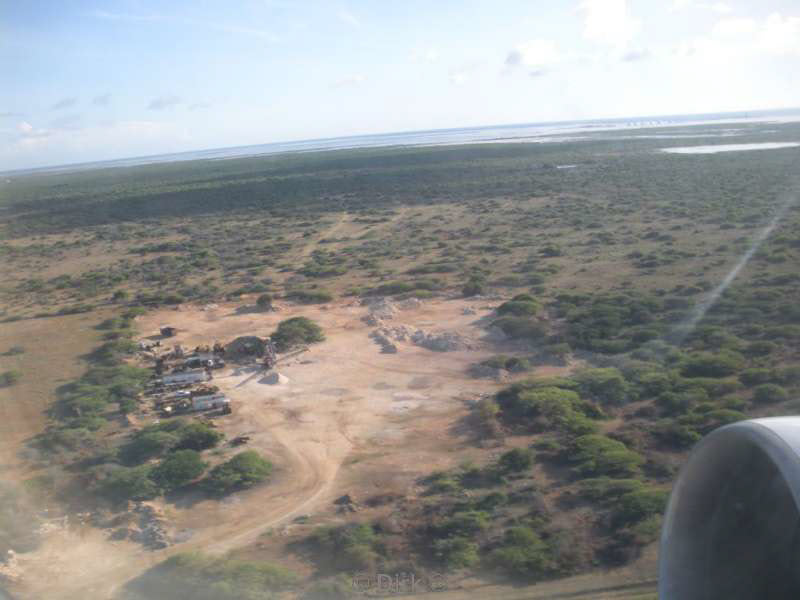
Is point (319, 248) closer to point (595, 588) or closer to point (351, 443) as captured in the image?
point (351, 443)

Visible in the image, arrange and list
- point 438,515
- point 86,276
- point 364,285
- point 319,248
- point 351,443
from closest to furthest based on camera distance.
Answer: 1. point 438,515
2. point 351,443
3. point 364,285
4. point 86,276
5. point 319,248

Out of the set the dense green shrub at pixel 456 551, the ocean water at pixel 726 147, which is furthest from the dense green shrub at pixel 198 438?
the ocean water at pixel 726 147

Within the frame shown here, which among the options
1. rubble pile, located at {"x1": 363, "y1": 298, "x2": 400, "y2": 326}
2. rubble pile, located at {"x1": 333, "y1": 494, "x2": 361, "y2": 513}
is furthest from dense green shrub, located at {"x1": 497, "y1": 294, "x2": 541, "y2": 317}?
rubble pile, located at {"x1": 333, "y1": 494, "x2": 361, "y2": 513}

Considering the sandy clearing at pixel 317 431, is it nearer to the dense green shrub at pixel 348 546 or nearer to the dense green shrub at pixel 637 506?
the dense green shrub at pixel 348 546

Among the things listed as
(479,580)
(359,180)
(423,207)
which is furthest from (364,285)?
(359,180)

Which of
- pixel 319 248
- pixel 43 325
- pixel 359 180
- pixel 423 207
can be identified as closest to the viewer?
pixel 43 325
